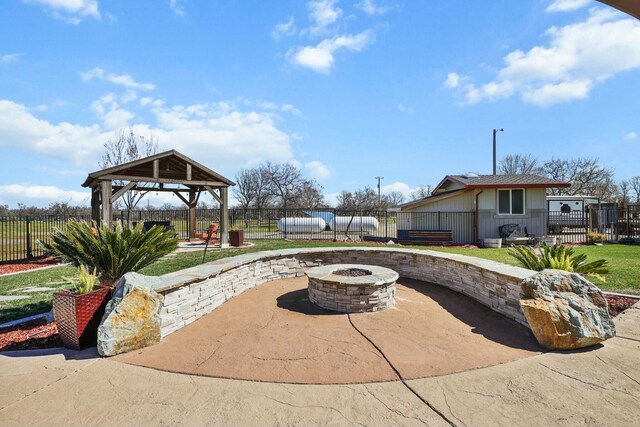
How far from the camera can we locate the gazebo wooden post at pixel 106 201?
1168cm

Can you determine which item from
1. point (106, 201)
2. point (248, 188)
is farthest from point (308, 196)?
point (106, 201)

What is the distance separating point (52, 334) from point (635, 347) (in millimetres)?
6957

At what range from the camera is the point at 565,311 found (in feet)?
12.2

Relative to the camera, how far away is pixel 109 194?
39.1ft

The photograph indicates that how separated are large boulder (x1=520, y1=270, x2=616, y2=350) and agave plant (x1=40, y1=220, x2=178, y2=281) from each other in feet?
16.9

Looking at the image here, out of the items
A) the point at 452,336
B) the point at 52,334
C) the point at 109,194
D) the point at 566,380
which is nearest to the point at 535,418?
the point at 566,380

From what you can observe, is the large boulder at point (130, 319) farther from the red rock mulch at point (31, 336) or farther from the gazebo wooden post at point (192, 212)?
the gazebo wooden post at point (192, 212)

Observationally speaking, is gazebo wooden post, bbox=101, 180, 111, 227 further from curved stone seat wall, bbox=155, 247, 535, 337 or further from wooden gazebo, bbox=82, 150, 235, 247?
curved stone seat wall, bbox=155, 247, 535, 337

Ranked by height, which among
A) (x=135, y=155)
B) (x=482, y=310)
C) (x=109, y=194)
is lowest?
(x=482, y=310)

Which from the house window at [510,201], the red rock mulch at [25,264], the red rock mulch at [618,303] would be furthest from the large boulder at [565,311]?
the house window at [510,201]

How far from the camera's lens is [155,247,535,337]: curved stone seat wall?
4.46 meters

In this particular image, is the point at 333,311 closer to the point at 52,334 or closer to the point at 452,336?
the point at 452,336

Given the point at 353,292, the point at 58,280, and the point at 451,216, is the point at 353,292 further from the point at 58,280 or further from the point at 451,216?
the point at 451,216

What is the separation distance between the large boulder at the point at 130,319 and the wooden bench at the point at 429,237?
572 inches
